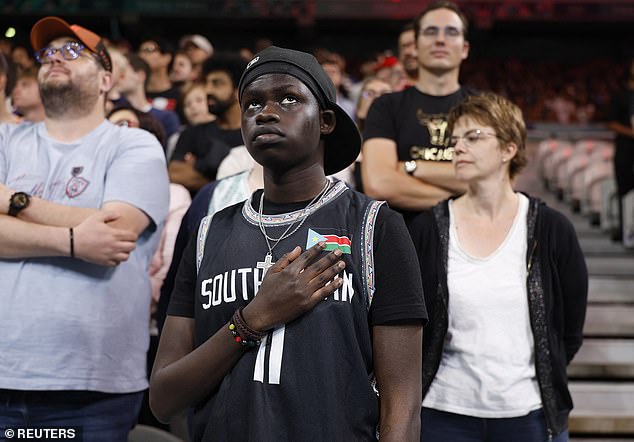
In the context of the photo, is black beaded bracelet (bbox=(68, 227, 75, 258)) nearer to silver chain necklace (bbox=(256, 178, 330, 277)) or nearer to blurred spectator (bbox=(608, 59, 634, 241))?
silver chain necklace (bbox=(256, 178, 330, 277))

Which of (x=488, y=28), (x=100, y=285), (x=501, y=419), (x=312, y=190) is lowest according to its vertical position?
(x=501, y=419)

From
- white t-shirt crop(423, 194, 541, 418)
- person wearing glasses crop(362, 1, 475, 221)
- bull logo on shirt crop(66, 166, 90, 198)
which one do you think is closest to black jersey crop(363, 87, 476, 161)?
person wearing glasses crop(362, 1, 475, 221)

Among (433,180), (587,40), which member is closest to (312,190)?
(433,180)

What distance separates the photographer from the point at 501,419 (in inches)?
107

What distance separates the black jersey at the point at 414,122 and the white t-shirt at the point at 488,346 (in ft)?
2.27

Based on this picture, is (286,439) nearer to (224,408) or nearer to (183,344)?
(224,408)

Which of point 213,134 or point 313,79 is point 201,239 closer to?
point 313,79

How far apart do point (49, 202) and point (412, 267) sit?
1374mm

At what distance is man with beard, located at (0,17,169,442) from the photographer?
2.52m

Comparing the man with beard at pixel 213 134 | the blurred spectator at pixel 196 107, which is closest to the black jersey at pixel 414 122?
the man with beard at pixel 213 134

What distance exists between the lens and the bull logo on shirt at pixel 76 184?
2703 mm

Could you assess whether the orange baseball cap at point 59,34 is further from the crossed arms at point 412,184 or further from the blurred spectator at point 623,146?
the blurred spectator at point 623,146

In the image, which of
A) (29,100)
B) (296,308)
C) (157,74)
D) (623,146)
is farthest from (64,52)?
(623,146)

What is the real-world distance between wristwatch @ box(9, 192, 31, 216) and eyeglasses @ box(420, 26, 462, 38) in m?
1.84
